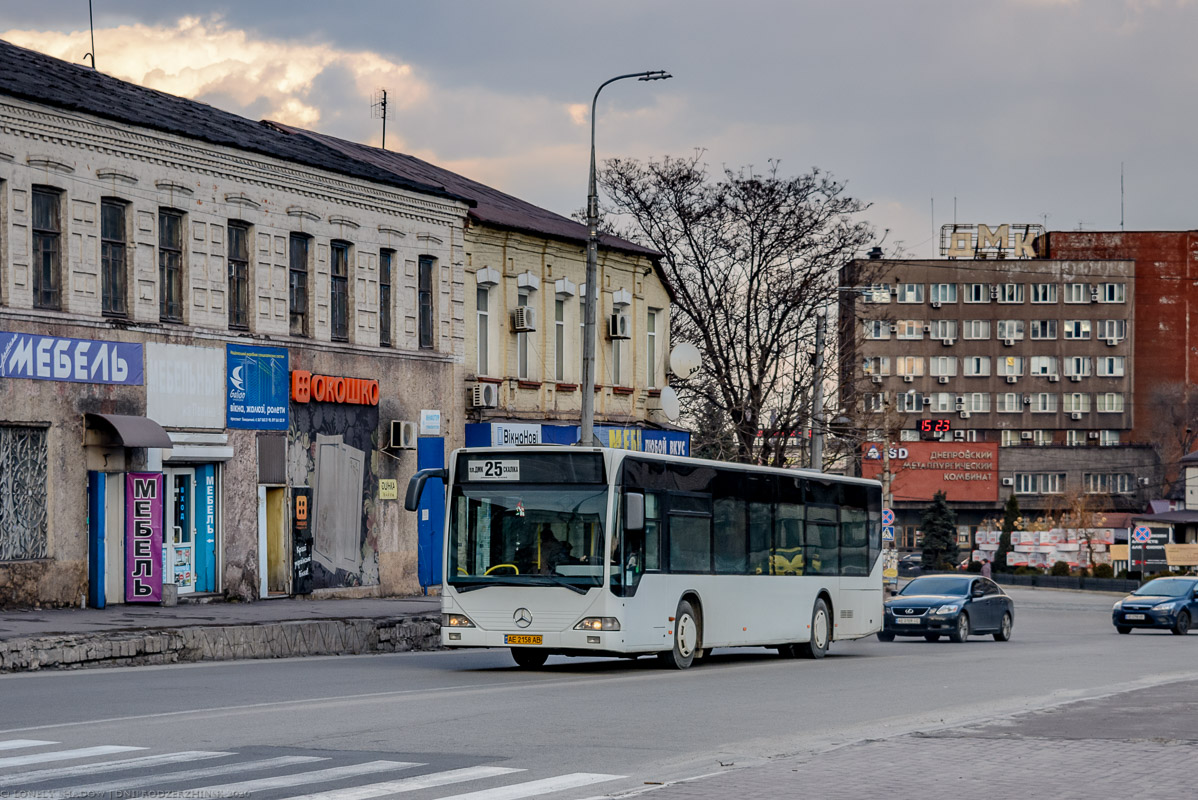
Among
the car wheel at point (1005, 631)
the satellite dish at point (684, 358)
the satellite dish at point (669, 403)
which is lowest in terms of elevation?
the car wheel at point (1005, 631)

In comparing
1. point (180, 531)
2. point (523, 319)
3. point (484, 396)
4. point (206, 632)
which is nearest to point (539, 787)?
point (206, 632)

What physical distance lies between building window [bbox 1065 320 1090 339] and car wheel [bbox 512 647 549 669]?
101 meters

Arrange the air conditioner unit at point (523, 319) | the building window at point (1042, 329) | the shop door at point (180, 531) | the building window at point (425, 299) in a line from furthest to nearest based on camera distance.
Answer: the building window at point (1042, 329) → the air conditioner unit at point (523, 319) → the building window at point (425, 299) → the shop door at point (180, 531)

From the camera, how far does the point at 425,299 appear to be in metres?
35.4

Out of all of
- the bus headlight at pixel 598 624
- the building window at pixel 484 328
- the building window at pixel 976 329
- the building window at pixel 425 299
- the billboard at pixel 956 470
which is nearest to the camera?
the bus headlight at pixel 598 624

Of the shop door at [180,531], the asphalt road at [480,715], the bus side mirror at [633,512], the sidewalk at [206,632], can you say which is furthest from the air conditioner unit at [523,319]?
the bus side mirror at [633,512]

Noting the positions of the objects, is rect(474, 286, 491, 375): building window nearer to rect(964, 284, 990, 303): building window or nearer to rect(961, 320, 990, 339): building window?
rect(964, 284, 990, 303): building window

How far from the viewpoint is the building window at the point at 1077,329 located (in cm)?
11662

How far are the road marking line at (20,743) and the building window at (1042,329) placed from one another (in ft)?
365

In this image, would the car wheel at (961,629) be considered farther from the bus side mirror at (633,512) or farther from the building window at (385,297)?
the bus side mirror at (633,512)

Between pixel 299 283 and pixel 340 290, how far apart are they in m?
1.27

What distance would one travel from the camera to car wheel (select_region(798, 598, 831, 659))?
25016mm

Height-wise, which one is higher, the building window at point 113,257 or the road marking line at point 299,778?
the building window at point 113,257

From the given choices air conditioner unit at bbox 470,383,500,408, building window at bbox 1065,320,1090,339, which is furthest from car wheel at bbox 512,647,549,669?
building window at bbox 1065,320,1090,339
